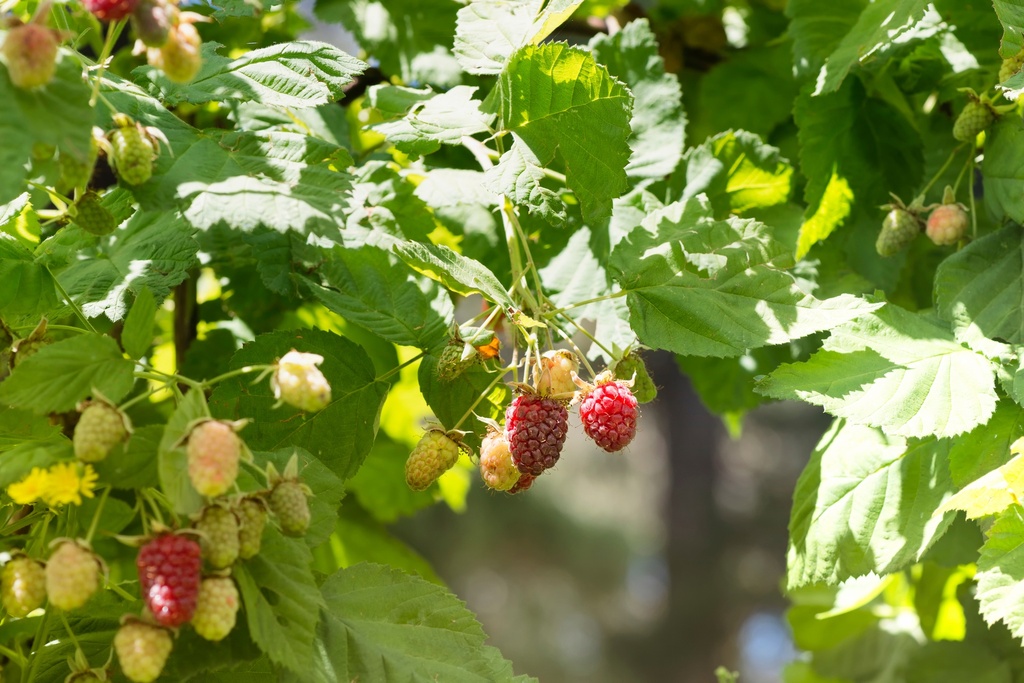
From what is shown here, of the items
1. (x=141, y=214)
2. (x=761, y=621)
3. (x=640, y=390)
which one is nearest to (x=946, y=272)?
(x=640, y=390)

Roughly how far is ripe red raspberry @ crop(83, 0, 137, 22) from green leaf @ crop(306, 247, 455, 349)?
273mm

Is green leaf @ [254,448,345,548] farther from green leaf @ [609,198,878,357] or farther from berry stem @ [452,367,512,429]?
green leaf @ [609,198,878,357]

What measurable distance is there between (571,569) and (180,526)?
6.37 metres

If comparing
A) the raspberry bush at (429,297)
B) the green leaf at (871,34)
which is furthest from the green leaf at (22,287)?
the green leaf at (871,34)

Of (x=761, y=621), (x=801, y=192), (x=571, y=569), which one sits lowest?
(x=571, y=569)

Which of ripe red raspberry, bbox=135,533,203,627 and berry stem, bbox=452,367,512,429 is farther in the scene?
berry stem, bbox=452,367,512,429

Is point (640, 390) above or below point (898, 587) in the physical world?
above

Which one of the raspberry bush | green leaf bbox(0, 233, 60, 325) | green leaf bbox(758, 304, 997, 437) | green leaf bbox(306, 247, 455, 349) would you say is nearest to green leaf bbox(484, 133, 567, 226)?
the raspberry bush

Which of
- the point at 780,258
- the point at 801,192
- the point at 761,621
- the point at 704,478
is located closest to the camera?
the point at 780,258

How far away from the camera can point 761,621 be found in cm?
562

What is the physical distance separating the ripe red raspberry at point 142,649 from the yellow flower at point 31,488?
83 mm

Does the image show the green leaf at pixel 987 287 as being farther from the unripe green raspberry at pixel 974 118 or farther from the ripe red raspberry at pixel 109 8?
the ripe red raspberry at pixel 109 8

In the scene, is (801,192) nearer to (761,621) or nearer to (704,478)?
(704,478)

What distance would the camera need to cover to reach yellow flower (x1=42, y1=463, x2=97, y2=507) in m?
0.49
